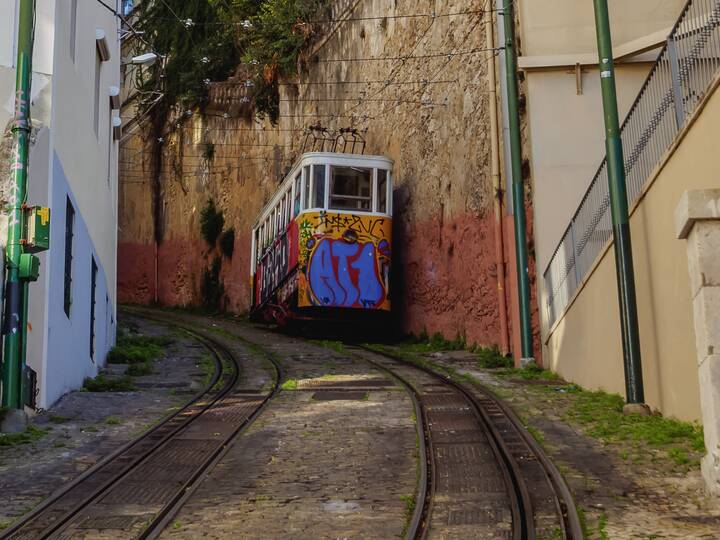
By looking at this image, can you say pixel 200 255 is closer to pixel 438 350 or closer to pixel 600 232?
pixel 438 350

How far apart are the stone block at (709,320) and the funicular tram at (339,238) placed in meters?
13.3

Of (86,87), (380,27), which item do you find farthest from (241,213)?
(86,87)

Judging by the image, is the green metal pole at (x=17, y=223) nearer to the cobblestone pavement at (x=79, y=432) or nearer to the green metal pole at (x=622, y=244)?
the cobblestone pavement at (x=79, y=432)

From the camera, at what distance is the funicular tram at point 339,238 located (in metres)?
19.0

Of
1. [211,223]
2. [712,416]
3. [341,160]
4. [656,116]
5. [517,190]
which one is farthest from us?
[211,223]

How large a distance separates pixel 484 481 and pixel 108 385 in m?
7.33

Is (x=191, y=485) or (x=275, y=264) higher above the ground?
(x=275, y=264)

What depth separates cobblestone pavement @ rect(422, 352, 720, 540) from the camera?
5.18 m

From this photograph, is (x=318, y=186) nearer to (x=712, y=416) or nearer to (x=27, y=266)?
(x=27, y=266)

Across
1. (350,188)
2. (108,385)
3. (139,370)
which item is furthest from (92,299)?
(350,188)

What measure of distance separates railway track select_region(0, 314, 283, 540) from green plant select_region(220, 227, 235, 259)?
24.6 m

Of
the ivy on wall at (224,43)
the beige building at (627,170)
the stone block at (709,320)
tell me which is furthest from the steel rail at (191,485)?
the ivy on wall at (224,43)

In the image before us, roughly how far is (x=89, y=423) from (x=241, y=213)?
25965 mm

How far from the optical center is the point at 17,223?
29.0 feet
